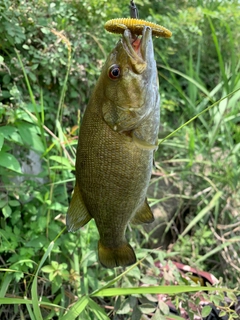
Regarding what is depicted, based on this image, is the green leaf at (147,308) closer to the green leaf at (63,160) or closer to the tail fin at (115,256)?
the tail fin at (115,256)

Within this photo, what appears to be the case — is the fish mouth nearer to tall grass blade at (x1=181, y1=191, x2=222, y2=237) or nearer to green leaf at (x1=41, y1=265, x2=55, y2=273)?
green leaf at (x1=41, y1=265, x2=55, y2=273)

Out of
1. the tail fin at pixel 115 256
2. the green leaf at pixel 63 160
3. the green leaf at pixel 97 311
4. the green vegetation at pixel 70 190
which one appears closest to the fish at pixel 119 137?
the tail fin at pixel 115 256

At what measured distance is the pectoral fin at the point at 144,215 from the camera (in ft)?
3.70

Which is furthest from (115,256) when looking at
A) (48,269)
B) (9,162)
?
(9,162)

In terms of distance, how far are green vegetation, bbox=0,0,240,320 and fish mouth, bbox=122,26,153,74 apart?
32cm

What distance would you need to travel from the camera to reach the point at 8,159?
1.33 meters

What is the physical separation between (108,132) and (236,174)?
4.52 feet

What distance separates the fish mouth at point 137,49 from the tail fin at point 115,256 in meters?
0.55

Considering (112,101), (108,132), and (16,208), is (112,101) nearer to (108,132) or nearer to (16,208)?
(108,132)

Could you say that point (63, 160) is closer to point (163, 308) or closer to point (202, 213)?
point (163, 308)

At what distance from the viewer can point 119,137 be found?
37.5 inches

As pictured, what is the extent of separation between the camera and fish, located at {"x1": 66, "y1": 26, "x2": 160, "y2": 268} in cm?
89

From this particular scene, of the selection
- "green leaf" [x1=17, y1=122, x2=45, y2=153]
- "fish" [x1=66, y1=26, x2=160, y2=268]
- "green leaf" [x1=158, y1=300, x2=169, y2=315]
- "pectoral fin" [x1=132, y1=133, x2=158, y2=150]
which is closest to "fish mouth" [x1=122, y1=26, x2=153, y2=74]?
"fish" [x1=66, y1=26, x2=160, y2=268]

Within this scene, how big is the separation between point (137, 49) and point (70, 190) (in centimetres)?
125
